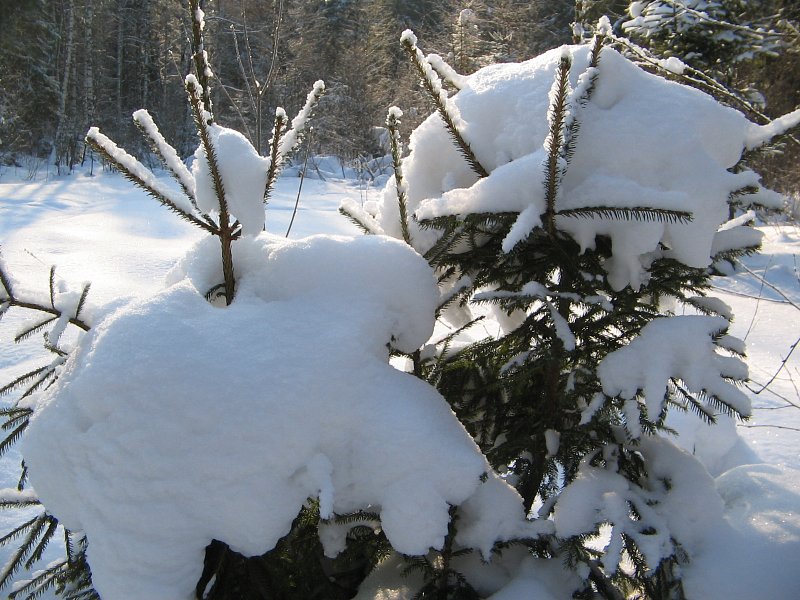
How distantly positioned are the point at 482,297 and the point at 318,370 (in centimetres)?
41

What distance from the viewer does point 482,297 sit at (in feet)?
4.17

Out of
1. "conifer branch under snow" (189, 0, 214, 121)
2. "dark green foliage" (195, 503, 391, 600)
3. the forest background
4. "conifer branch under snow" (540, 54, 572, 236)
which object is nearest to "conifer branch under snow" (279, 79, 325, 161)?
"conifer branch under snow" (189, 0, 214, 121)

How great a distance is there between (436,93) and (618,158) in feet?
1.44

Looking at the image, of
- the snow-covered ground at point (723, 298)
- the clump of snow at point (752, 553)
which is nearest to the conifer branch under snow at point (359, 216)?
the snow-covered ground at point (723, 298)

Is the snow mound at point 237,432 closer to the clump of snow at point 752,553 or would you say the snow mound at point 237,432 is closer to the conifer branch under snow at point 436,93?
the conifer branch under snow at point 436,93

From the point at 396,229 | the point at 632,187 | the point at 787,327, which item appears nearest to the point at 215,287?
the point at 396,229

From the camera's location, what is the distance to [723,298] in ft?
17.9

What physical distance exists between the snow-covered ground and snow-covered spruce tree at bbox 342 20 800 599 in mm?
146

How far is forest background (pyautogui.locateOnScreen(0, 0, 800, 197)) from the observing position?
44.4 ft

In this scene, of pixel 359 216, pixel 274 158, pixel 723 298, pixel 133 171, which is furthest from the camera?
pixel 723 298

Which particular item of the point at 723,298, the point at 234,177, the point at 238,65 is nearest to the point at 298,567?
the point at 234,177

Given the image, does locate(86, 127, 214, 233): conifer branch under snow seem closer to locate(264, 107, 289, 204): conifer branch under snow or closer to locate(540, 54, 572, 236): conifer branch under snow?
locate(264, 107, 289, 204): conifer branch under snow

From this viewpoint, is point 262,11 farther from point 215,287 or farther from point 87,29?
point 215,287

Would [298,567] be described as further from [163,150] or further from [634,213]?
[634,213]
